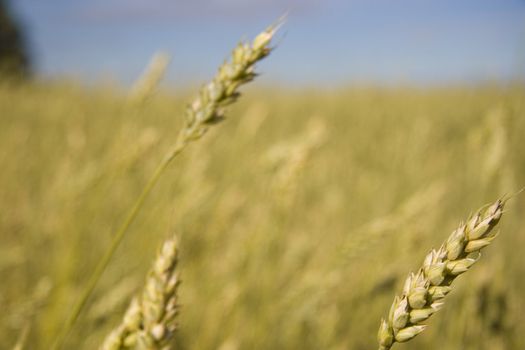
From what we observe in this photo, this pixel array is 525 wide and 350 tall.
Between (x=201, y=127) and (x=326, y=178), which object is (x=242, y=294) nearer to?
(x=201, y=127)

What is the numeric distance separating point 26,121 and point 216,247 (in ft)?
8.92

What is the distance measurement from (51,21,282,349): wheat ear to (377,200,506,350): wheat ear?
0.93 feet

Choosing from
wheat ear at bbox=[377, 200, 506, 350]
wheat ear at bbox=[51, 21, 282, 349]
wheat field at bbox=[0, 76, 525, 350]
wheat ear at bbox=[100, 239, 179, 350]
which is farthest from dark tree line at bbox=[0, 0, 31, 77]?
wheat ear at bbox=[377, 200, 506, 350]

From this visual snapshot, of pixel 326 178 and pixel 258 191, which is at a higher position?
pixel 258 191

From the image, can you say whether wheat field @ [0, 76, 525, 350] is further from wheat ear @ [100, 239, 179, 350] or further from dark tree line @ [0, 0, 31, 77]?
dark tree line @ [0, 0, 31, 77]

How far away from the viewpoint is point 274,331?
51.8 inches

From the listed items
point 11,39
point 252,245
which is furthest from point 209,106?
point 11,39

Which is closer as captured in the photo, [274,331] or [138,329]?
[138,329]

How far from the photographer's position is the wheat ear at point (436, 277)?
1.19ft

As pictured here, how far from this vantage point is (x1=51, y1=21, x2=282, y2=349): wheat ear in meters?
0.52

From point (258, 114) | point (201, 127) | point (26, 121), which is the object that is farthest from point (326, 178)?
point (201, 127)

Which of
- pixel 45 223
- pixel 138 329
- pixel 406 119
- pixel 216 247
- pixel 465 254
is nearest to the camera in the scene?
pixel 465 254

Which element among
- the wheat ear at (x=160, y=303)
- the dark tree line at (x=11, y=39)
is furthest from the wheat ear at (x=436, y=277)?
the dark tree line at (x=11, y=39)

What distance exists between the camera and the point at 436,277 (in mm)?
380
